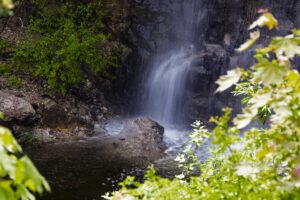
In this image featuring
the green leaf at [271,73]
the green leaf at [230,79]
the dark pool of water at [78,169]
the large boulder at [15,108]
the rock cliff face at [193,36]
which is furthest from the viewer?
the rock cliff face at [193,36]

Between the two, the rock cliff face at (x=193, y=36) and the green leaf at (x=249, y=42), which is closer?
the green leaf at (x=249, y=42)

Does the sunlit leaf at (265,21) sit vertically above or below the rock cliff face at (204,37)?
below

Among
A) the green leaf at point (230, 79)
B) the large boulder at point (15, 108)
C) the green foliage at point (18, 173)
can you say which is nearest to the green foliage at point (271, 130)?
the green leaf at point (230, 79)

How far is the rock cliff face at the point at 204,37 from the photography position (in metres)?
16.5

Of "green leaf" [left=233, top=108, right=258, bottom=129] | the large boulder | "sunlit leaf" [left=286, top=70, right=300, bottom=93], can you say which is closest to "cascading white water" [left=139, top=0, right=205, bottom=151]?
the large boulder

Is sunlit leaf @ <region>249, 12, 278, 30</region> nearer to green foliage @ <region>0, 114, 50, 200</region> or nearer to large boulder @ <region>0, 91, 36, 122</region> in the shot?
green foliage @ <region>0, 114, 50, 200</region>

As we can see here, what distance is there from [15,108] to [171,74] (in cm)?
768

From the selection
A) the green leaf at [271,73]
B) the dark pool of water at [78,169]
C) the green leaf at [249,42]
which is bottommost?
the green leaf at [271,73]

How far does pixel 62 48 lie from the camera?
13133 millimetres

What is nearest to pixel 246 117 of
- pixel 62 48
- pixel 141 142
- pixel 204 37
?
pixel 141 142

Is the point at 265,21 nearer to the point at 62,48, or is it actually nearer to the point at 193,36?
the point at 62,48

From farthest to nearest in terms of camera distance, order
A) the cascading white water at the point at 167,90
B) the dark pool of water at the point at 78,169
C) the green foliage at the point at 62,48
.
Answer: the cascading white water at the point at 167,90 < the green foliage at the point at 62,48 < the dark pool of water at the point at 78,169

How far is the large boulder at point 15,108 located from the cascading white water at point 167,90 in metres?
6.12

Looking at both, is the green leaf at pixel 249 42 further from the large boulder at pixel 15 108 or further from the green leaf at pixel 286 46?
the large boulder at pixel 15 108
